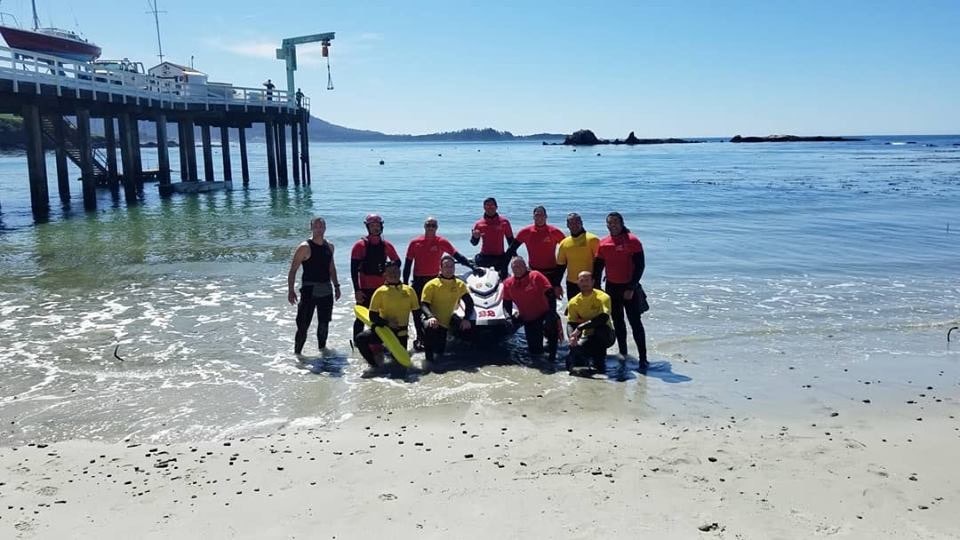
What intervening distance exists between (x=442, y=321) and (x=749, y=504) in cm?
451

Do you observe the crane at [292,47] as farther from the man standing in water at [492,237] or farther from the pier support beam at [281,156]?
the man standing in water at [492,237]

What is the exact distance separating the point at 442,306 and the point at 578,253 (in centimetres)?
180

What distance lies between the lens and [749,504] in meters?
5.07

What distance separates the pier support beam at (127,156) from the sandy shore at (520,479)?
87.7 feet

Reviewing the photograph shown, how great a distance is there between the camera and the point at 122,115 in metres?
30.1

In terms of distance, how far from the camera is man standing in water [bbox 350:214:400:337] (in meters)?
9.01

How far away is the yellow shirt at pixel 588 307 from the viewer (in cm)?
838

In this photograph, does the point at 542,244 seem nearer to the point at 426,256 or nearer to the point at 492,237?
the point at 492,237

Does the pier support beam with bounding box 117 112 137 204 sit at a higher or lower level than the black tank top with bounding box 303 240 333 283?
higher

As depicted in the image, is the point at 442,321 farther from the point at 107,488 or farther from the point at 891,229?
the point at 891,229

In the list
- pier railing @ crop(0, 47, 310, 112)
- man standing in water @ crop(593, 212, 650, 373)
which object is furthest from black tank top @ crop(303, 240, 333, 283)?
pier railing @ crop(0, 47, 310, 112)


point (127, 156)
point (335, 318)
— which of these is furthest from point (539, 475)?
point (127, 156)

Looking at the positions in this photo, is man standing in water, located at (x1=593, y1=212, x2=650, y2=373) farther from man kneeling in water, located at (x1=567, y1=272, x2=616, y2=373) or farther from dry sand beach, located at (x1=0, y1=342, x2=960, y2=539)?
dry sand beach, located at (x1=0, y1=342, x2=960, y2=539)

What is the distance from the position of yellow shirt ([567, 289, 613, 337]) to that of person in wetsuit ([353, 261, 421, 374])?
1.90 metres
